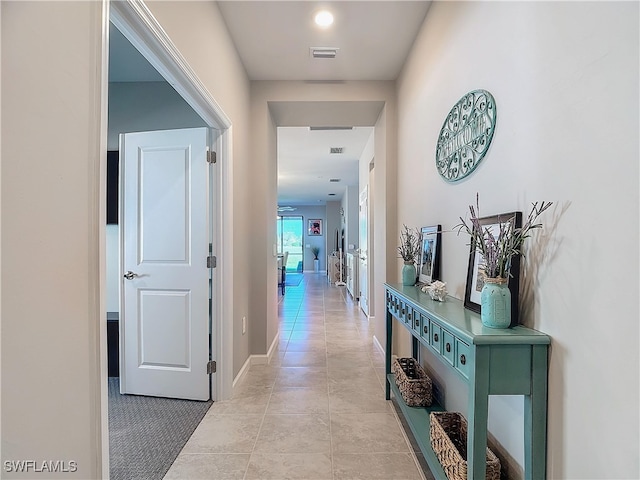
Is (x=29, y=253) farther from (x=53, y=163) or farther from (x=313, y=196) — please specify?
(x=313, y=196)

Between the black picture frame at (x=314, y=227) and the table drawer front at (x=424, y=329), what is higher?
the black picture frame at (x=314, y=227)

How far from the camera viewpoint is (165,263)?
7.90 feet

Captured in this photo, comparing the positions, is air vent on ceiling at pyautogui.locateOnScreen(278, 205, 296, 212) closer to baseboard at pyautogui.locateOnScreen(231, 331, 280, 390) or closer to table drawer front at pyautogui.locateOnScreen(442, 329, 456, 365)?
baseboard at pyautogui.locateOnScreen(231, 331, 280, 390)

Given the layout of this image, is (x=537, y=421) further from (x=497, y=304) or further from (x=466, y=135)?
(x=466, y=135)

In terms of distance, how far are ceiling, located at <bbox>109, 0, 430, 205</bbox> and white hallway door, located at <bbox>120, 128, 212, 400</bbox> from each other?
783mm

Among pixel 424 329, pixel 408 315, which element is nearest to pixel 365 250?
pixel 408 315

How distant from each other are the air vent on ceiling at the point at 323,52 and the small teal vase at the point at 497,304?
7.43 feet

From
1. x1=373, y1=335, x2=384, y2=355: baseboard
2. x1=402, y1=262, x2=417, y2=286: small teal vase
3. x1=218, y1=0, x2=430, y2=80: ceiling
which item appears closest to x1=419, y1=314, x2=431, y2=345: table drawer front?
x1=402, y1=262, x2=417, y2=286: small teal vase

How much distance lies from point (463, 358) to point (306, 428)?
1.28 meters

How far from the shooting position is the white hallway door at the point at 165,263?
235cm

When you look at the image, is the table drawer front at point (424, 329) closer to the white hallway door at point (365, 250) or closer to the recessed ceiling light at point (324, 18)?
the recessed ceiling light at point (324, 18)

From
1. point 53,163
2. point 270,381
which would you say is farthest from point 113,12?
point 270,381

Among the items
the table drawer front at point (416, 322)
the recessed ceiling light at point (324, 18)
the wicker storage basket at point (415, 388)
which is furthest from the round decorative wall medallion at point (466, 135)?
the wicker storage basket at point (415, 388)

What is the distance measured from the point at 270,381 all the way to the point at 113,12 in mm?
2559
